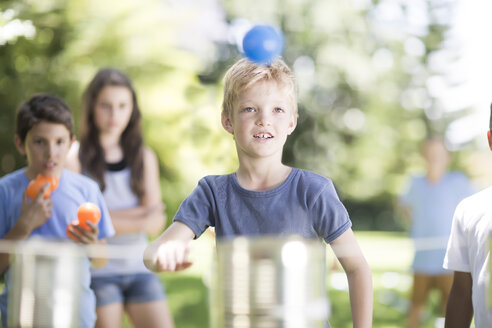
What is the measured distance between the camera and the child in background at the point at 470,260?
8.28 feet

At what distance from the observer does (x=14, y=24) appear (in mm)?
4332

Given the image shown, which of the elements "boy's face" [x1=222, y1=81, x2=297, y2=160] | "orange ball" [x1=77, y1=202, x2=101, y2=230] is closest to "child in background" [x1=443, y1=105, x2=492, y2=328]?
"boy's face" [x1=222, y1=81, x2=297, y2=160]

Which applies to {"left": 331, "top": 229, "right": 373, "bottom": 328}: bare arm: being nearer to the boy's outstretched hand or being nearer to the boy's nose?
the boy's nose

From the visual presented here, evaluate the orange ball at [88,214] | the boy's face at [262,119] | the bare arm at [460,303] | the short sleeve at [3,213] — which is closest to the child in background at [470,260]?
the bare arm at [460,303]

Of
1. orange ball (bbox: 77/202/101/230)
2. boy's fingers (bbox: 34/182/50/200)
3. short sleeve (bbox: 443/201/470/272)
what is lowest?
short sleeve (bbox: 443/201/470/272)

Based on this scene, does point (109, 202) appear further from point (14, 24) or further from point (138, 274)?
point (14, 24)

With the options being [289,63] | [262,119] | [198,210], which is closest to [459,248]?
[262,119]

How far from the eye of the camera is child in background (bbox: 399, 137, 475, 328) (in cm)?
650

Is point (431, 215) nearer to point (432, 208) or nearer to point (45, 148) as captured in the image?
point (432, 208)

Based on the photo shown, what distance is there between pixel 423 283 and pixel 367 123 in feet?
74.4

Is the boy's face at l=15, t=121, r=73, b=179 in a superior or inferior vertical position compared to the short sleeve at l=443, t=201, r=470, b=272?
superior

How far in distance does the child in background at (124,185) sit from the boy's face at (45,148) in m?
0.66

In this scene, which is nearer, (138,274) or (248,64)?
(248,64)

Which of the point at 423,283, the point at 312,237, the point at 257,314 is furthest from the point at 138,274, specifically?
the point at 423,283
